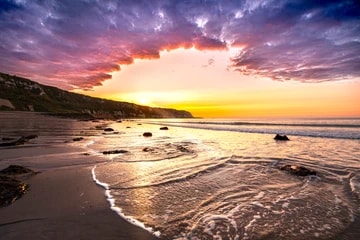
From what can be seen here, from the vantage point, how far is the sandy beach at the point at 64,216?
439 cm

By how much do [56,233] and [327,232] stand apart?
18.2ft

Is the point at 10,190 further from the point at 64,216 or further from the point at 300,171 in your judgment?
the point at 300,171

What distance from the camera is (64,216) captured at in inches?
202

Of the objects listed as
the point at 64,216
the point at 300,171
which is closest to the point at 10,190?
the point at 64,216

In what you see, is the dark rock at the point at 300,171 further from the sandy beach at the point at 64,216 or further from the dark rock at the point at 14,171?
the dark rock at the point at 14,171

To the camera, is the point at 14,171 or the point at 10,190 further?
the point at 14,171

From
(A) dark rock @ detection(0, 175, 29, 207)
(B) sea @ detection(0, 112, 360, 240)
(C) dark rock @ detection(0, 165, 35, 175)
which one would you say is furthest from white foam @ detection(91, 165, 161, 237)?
(C) dark rock @ detection(0, 165, 35, 175)

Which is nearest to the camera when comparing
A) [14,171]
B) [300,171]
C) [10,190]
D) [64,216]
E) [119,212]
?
[64,216]

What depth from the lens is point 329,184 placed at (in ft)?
26.4

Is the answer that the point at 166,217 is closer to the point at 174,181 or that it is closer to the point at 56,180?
Result: the point at 174,181

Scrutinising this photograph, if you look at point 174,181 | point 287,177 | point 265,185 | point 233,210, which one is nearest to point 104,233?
point 233,210

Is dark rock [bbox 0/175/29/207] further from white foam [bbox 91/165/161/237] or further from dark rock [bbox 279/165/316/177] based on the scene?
dark rock [bbox 279/165/316/177]

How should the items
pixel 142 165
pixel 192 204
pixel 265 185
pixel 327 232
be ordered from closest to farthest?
pixel 327 232
pixel 192 204
pixel 265 185
pixel 142 165

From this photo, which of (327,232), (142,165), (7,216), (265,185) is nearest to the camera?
(327,232)
